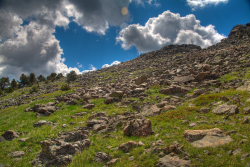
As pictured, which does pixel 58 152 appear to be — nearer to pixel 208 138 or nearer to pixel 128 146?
pixel 128 146

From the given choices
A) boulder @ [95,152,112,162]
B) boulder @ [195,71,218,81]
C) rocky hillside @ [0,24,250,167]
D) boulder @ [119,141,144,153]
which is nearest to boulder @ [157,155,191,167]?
rocky hillside @ [0,24,250,167]

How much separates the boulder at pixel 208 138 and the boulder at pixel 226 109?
368 centimetres

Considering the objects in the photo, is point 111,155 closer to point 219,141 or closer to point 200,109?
point 219,141

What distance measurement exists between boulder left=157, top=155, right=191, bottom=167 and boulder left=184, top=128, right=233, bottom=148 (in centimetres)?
169

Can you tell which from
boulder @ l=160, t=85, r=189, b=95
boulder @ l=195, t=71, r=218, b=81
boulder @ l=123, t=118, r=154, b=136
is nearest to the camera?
boulder @ l=123, t=118, r=154, b=136

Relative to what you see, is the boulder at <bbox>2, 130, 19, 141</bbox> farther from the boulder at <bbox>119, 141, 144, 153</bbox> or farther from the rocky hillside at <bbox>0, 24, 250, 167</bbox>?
the boulder at <bbox>119, 141, 144, 153</bbox>

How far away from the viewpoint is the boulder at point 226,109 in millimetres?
13670

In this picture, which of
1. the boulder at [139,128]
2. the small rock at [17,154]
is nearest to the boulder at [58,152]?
the small rock at [17,154]

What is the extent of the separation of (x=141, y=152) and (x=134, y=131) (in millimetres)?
3133

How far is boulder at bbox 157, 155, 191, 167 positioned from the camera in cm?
855

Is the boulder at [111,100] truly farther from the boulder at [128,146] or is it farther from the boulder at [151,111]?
the boulder at [128,146]

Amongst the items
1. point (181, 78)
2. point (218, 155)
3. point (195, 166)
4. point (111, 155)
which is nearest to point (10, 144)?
point (111, 155)

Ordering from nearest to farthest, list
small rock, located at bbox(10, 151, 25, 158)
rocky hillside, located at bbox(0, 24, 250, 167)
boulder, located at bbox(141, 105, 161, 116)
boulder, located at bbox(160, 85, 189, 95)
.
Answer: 1. rocky hillside, located at bbox(0, 24, 250, 167)
2. small rock, located at bbox(10, 151, 25, 158)
3. boulder, located at bbox(141, 105, 161, 116)
4. boulder, located at bbox(160, 85, 189, 95)

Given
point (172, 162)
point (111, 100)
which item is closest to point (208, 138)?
point (172, 162)
